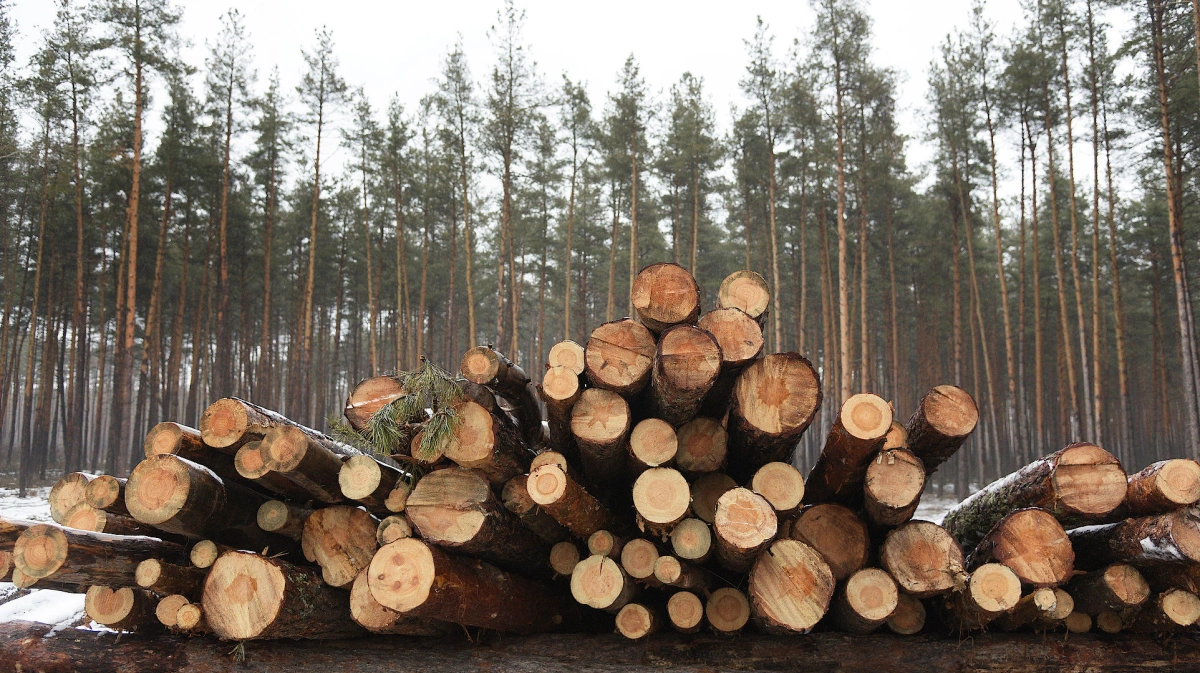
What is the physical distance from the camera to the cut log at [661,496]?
2.90m

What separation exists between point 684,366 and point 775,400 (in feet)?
1.63

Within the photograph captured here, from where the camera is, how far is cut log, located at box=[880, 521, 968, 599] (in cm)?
295

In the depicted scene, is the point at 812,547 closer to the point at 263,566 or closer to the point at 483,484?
the point at 483,484

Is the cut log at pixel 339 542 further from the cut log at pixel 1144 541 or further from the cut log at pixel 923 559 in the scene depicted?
the cut log at pixel 1144 541

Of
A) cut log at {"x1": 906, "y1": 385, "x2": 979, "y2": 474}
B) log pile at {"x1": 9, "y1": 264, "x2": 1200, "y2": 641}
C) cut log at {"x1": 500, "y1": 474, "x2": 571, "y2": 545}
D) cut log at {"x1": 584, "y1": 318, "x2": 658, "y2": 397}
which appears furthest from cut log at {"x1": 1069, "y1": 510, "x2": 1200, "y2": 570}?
cut log at {"x1": 500, "y1": 474, "x2": 571, "y2": 545}

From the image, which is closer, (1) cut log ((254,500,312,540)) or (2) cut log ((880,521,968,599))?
(2) cut log ((880,521,968,599))

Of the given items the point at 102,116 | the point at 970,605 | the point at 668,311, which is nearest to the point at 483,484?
the point at 668,311

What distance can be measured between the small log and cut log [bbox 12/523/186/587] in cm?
480

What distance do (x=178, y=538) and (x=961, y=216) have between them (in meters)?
24.7

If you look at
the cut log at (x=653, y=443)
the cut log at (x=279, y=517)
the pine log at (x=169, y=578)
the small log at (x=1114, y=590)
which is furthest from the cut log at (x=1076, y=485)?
the pine log at (x=169, y=578)

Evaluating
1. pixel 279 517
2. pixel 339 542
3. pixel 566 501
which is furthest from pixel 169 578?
pixel 566 501

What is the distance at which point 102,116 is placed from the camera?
1694cm

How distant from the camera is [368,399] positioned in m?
3.36

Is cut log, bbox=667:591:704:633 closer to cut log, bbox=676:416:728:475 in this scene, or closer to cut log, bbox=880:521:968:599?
cut log, bbox=676:416:728:475
